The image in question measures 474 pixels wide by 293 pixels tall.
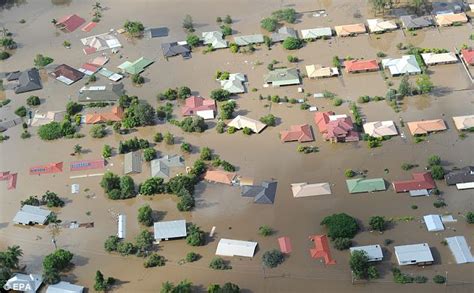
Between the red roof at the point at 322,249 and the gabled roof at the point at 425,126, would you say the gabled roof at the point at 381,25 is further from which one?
the red roof at the point at 322,249

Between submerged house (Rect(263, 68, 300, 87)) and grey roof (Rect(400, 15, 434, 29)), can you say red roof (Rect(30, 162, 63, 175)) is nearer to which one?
submerged house (Rect(263, 68, 300, 87))

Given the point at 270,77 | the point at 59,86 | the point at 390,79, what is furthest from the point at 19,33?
the point at 390,79

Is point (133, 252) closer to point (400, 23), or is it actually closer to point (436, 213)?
point (436, 213)

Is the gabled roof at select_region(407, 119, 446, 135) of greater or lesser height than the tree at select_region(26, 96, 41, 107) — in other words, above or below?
below

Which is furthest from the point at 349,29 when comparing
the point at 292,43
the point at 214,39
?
the point at 214,39

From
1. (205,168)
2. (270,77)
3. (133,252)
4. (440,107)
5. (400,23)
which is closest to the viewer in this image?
(133,252)

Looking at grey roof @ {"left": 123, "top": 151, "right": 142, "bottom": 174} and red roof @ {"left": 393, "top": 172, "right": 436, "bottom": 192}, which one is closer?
red roof @ {"left": 393, "top": 172, "right": 436, "bottom": 192}

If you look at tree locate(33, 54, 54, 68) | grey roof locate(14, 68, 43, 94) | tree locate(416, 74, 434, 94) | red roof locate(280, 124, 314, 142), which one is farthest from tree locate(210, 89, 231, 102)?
tree locate(33, 54, 54, 68)
